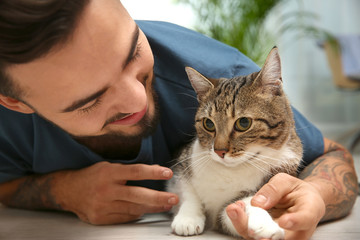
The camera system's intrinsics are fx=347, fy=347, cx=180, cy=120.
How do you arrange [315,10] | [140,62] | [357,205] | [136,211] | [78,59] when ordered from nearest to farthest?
[78,59] → [140,62] → [136,211] → [357,205] → [315,10]

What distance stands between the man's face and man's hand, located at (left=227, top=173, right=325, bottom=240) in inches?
13.1

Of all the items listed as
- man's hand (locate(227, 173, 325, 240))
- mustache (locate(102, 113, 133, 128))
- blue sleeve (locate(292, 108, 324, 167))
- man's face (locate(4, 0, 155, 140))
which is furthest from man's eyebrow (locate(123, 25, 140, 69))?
blue sleeve (locate(292, 108, 324, 167))

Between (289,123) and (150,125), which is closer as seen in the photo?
(289,123)

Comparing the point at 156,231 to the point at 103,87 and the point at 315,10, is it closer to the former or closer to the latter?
the point at 103,87

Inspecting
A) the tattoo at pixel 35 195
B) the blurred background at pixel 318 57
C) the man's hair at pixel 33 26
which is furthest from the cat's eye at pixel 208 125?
the blurred background at pixel 318 57

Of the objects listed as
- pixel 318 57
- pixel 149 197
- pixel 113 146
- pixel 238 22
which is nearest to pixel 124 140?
pixel 113 146

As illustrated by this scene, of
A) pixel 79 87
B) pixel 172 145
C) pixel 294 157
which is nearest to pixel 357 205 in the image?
pixel 294 157

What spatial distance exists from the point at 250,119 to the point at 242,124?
→ 22 mm

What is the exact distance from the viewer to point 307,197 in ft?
2.39

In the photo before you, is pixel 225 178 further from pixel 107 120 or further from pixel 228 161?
pixel 107 120

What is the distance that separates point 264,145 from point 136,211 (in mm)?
393

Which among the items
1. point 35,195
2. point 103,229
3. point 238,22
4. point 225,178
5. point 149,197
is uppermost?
point 238,22

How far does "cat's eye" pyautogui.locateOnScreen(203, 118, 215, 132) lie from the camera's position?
0.89m

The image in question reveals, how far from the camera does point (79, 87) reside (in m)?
0.70
